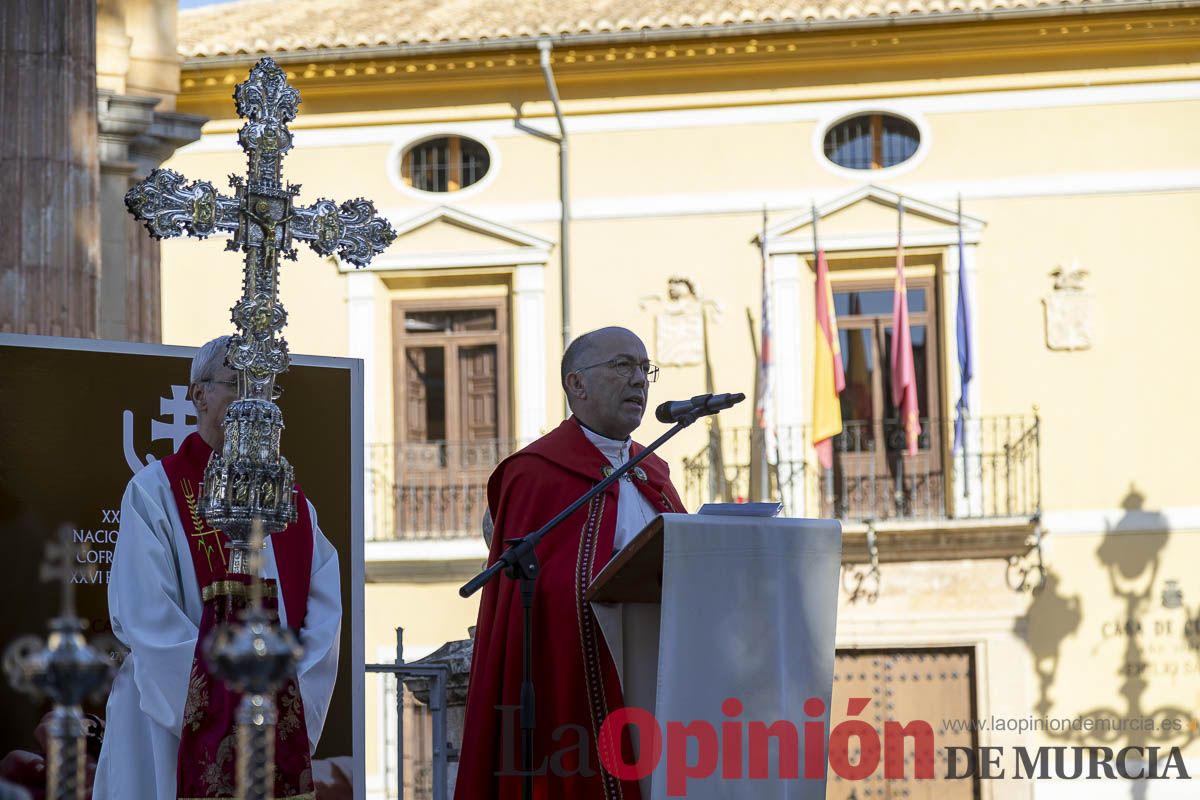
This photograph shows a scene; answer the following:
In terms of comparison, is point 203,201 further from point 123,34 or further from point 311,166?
point 311,166

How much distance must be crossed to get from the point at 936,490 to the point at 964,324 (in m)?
1.76

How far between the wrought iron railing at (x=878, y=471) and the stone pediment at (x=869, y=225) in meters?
1.77

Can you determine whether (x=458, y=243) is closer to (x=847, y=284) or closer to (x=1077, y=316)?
(x=847, y=284)

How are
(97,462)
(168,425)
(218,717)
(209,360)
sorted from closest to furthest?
1. (218,717)
2. (209,360)
3. (97,462)
4. (168,425)

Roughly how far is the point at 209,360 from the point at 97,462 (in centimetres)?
135

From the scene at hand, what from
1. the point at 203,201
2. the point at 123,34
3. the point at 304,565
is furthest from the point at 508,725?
the point at 123,34

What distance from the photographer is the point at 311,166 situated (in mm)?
19281

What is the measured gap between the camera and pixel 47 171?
7910mm

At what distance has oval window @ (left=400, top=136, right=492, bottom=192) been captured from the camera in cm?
1919

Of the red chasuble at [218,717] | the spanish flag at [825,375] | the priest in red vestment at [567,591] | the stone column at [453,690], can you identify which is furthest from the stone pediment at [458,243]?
the red chasuble at [218,717]

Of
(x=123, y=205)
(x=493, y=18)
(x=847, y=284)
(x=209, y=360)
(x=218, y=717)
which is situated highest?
(x=493, y=18)

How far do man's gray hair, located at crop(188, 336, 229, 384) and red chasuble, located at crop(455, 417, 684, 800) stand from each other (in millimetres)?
959

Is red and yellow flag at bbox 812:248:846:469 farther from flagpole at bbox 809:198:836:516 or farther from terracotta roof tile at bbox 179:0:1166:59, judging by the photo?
terracotta roof tile at bbox 179:0:1166:59

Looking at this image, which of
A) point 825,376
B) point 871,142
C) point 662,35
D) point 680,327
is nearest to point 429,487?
point 680,327
